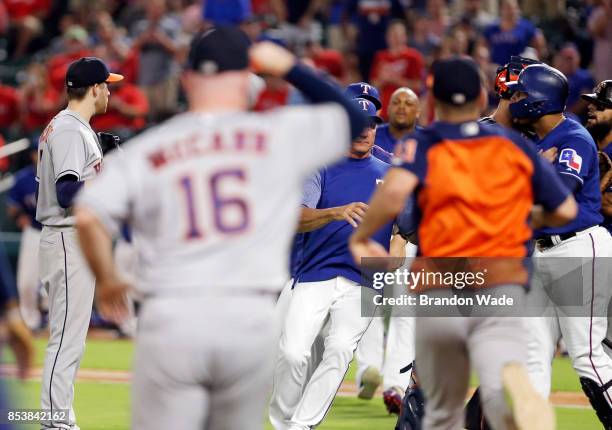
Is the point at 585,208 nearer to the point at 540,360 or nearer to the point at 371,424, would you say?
the point at 540,360

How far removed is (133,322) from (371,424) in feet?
25.2

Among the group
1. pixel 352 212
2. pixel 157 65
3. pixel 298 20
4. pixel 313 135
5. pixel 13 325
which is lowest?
pixel 157 65

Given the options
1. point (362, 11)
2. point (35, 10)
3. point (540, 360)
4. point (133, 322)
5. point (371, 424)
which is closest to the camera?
point (540, 360)

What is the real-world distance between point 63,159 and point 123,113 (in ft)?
32.3

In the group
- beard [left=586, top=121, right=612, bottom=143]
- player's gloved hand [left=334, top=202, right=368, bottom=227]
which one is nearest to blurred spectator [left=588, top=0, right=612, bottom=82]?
beard [left=586, top=121, right=612, bottom=143]

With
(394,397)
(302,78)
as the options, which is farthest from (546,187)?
(394,397)

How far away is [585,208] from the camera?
7.97 m

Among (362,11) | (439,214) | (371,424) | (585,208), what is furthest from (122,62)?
(439,214)

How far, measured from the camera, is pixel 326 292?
26.6ft

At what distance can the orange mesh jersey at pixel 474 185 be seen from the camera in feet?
Answer: 17.4

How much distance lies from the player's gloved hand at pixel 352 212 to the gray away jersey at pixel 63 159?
1.75 meters

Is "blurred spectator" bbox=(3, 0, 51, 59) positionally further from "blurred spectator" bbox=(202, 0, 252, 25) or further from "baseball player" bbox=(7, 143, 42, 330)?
"baseball player" bbox=(7, 143, 42, 330)

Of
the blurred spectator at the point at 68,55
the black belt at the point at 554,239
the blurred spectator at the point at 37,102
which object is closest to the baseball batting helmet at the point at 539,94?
the black belt at the point at 554,239

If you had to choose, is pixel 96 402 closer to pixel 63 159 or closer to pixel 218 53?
pixel 63 159
